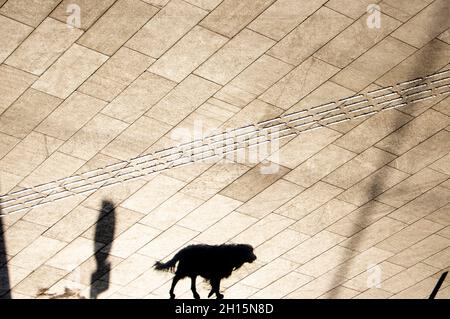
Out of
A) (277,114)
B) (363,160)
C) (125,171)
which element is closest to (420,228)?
(363,160)

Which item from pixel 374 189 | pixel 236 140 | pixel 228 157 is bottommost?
pixel 374 189

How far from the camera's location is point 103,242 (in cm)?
1570

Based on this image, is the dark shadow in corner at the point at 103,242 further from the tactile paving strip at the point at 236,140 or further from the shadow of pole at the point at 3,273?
the shadow of pole at the point at 3,273

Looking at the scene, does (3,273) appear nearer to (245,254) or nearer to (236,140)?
(245,254)

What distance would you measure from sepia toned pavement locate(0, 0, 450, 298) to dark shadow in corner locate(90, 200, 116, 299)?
0.12 feet

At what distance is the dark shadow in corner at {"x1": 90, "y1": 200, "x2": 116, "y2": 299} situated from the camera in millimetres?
15186

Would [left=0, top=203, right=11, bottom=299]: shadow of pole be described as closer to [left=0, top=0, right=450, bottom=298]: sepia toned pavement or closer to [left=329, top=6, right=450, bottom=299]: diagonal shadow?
[left=0, top=0, right=450, bottom=298]: sepia toned pavement

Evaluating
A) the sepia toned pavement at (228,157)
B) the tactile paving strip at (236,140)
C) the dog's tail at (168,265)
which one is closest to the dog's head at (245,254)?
the sepia toned pavement at (228,157)

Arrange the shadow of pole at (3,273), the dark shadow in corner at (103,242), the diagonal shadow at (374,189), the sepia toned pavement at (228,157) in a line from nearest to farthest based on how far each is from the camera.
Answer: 1. the sepia toned pavement at (228,157)
2. the diagonal shadow at (374,189)
3. the dark shadow in corner at (103,242)
4. the shadow of pole at (3,273)

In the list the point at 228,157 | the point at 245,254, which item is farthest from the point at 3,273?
the point at 228,157

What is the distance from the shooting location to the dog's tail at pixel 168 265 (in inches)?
607

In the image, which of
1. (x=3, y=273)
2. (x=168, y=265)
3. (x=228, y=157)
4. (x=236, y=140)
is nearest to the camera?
(x=236, y=140)

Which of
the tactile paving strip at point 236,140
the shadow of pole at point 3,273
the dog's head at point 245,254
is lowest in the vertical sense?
the shadow of pole at point 3,273

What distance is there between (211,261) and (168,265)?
140 cm
